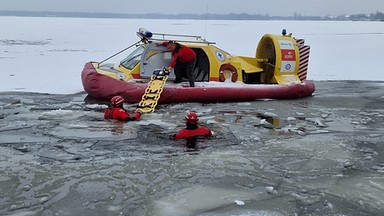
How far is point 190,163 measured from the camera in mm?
5457

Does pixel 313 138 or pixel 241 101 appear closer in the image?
pixel 313 138

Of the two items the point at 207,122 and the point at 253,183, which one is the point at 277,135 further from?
the point at 253,183

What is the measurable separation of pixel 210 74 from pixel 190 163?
5068 millimetres

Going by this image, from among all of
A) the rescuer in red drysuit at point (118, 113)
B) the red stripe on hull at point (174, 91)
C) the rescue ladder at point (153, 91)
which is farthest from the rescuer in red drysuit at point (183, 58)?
the rescuer in red drysuit at point (118, 113)

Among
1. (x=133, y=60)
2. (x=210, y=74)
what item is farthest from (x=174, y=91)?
(x=133, y=60)

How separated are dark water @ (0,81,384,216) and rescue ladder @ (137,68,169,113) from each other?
199 millimetres

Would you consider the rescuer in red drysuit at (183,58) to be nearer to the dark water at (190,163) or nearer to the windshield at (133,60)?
the windshield at (133,60)

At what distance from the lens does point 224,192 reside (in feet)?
15.1

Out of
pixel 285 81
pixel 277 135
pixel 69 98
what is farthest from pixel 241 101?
pixel 69 98

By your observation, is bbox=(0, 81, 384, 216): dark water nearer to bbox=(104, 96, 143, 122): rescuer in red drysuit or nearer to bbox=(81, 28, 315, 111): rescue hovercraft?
bbox=(104, 96, 143, 122): rescuer in red drysuit

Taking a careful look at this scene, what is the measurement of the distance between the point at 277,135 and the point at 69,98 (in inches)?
196

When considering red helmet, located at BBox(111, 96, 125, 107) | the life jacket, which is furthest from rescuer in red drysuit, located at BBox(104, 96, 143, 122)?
the life jacket

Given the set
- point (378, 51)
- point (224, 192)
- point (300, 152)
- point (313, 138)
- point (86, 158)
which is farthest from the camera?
point (378, 51)

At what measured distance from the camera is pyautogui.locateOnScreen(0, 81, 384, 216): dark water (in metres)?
4.29
